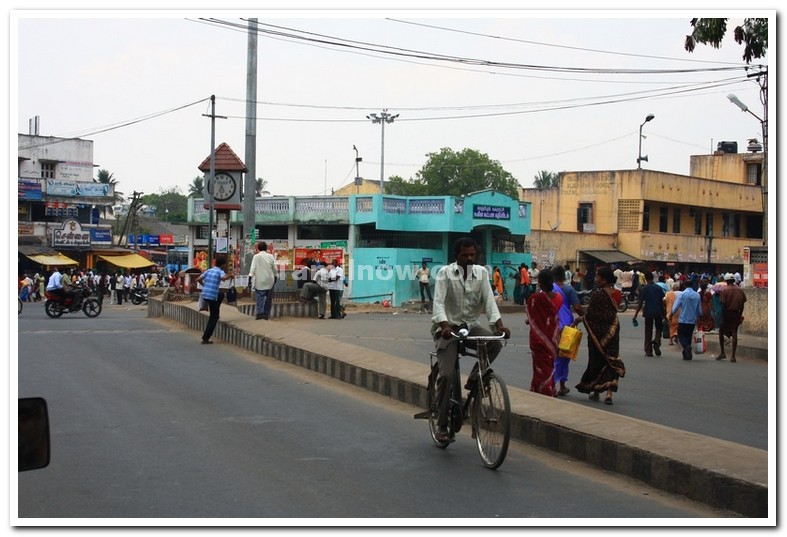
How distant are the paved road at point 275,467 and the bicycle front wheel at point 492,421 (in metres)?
0.15

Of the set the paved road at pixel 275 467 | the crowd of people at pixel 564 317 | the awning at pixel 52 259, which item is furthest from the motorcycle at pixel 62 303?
the awning at pixel 52 259

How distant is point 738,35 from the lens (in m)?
11.0

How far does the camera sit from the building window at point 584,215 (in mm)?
52584

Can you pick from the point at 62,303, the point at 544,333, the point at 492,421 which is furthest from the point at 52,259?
the point at 492,421

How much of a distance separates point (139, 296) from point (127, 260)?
12.0 meters

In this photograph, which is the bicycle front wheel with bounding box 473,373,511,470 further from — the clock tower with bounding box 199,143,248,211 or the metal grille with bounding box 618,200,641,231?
the metal grille with bounding box 618,200,641,231

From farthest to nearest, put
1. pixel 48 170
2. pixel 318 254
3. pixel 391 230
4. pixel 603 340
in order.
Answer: pixel 48 170, pixel 318 254, pixel 391 230, pixel 603 340

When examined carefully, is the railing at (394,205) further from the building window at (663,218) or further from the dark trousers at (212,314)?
the dark trousers at (212,314)

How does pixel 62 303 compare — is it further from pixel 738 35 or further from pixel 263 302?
pixel 738 35

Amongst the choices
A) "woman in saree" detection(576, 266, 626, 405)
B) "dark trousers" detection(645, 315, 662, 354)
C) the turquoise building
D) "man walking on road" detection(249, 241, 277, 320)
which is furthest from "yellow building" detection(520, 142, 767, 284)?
"woman in saree" detection(576, 266, 626, 405)

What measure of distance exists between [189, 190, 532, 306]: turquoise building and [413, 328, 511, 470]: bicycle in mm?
29631

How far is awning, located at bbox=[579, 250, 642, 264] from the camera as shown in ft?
160
